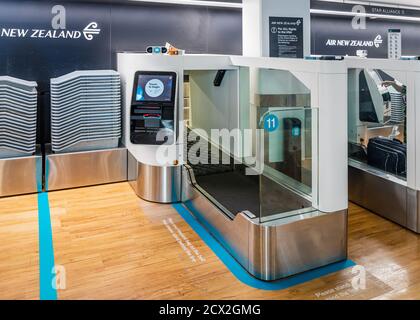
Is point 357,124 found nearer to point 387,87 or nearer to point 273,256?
point 387,87

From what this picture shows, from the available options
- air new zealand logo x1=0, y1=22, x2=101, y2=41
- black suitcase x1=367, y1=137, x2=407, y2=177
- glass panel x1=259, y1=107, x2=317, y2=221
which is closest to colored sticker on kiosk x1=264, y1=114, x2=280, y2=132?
glass panel x1=259, y1=107, x2=317, y2=221

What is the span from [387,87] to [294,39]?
132 centimetres

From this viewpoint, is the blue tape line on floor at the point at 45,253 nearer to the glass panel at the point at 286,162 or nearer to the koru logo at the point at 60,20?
the glass panel at the point at 286,162

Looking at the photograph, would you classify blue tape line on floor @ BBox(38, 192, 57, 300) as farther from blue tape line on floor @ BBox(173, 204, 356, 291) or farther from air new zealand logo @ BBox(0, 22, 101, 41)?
air new zealand logo @ BBox(0, 22, 101, 41)

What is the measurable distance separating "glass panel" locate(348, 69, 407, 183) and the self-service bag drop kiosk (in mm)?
1005

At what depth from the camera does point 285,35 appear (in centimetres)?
536

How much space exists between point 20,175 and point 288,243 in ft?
12.3

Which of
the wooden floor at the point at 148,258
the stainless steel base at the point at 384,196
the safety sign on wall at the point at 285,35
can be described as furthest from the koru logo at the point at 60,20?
the stainless steel base at the point at 384,196

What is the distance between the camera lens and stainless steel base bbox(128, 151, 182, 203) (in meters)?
5.00

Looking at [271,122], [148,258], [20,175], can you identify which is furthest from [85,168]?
[271,122]

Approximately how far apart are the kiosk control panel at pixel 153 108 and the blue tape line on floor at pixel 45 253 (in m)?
1.36

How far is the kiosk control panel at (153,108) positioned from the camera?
5.16 m

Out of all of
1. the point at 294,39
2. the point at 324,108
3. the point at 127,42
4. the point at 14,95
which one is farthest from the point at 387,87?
the point at 14,95

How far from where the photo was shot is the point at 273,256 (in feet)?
10.6
